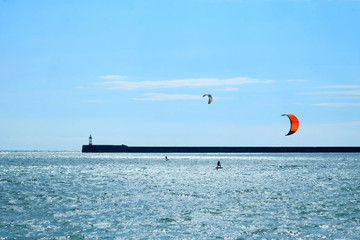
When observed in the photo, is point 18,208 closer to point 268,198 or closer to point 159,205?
point 159,205

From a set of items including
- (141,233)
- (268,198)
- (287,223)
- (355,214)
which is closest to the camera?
(141,233)

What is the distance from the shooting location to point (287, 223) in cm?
2427

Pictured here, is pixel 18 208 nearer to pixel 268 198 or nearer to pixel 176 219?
pixel 176 219

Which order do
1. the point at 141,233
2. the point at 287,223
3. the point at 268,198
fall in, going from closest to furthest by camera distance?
the point at 141,233
the point at 287,223
the point at 268,198

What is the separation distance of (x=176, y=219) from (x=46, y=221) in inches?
261

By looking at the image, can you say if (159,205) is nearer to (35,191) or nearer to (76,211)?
(76,211)

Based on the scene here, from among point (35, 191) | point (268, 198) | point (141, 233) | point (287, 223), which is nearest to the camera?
point (141, 233)

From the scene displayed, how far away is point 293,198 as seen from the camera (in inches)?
1427

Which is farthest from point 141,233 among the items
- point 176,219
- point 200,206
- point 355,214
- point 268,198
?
point 268,198

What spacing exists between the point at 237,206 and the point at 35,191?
19524 mm

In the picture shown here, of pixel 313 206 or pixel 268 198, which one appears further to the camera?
pixel 268 198

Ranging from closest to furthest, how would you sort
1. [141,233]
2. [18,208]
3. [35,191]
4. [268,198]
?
[141,233] < [18,208] < [268,198] < [35,191]

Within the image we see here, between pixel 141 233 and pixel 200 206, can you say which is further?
pixel 200 206

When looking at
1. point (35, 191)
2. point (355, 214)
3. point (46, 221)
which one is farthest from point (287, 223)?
point (35, 191)
